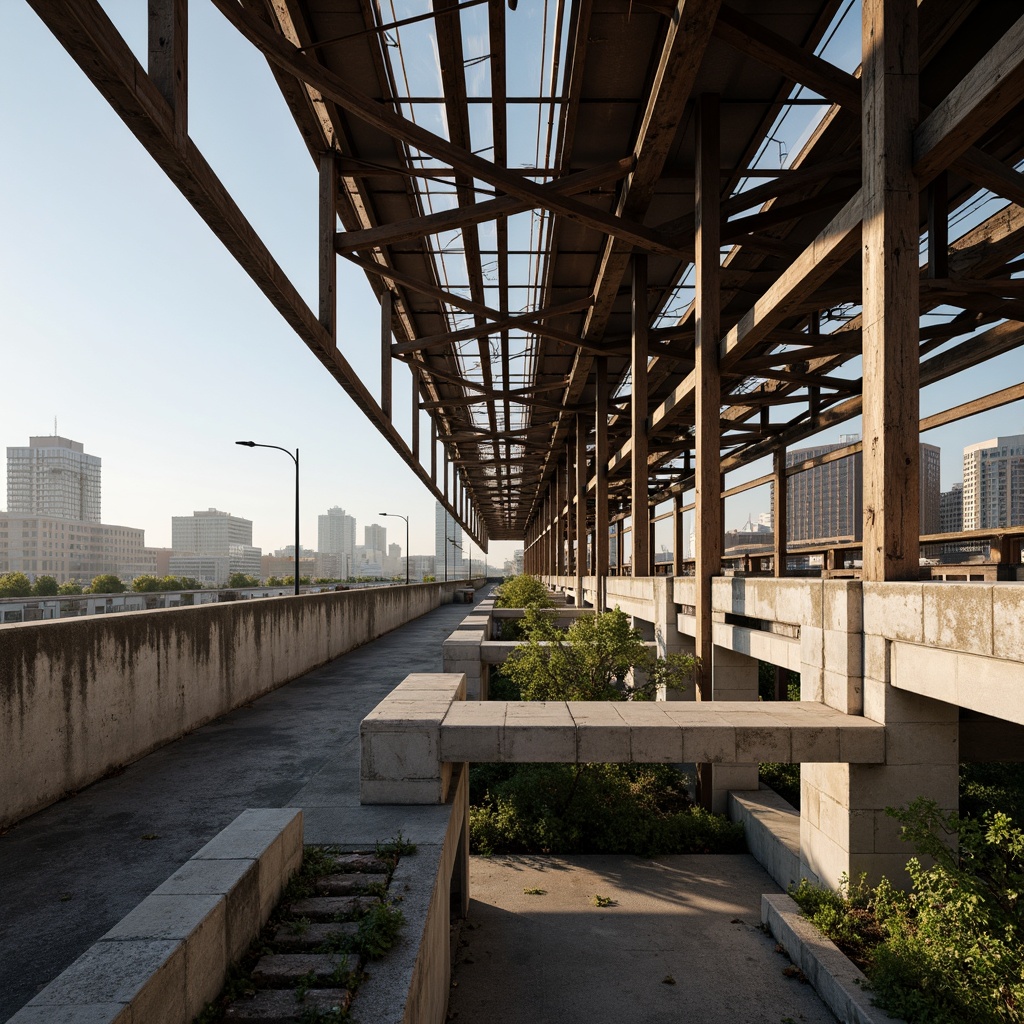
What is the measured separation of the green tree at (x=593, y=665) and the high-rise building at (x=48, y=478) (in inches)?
6810

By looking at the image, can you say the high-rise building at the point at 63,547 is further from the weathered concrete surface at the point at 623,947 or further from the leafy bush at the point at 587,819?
the weathered concrete surface at the point at 623,947

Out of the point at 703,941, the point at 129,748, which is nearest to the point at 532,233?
the point at 129,748

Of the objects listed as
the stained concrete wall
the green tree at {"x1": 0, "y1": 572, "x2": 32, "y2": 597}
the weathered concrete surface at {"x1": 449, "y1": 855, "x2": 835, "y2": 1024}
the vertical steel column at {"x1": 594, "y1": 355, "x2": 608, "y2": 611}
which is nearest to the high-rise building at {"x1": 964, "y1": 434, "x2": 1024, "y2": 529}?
the vertical steel column at {"x1": 594, "y1": 355, "x2": 608, "y2": 611}

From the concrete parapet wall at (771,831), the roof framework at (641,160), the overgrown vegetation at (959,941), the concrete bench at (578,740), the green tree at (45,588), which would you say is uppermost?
the roof framework at (641,160)

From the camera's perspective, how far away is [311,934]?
4.45 meters

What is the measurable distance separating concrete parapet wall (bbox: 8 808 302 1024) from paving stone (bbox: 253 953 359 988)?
172 millimetres

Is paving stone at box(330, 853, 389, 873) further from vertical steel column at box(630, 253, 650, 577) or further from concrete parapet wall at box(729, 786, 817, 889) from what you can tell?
vertical steel column at box(630, 253, 650, 577)

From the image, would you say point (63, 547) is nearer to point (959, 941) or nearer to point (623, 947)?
point (623, 947)

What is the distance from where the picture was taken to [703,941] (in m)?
8.23

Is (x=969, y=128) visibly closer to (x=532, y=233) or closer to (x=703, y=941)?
(x=703, y=941)

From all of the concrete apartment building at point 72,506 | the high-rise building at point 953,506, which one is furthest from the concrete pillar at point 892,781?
the concrete apartment building at point 72,506

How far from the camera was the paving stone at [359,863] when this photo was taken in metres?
5.42

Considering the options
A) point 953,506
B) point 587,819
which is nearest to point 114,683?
point 587,819

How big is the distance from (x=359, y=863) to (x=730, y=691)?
8.16m
